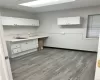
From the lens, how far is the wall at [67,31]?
466 cm

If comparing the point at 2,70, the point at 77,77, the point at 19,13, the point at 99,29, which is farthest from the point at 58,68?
the point at 19,13

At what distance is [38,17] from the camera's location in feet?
20.4

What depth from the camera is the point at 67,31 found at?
527cm

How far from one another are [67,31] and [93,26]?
1394 millimetres

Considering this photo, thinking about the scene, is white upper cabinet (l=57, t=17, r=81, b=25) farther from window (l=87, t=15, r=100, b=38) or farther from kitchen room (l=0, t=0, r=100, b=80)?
window (l=87, t=15, r=100, b=38)

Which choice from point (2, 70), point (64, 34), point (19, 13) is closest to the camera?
point (2, 70)

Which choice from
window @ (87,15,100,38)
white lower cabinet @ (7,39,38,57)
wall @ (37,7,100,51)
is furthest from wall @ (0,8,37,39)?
window @ (87,15,100,38)

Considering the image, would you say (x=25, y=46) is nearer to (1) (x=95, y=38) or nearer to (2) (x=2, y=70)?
(2) (x=2, y=70)

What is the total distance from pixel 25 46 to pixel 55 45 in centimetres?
206

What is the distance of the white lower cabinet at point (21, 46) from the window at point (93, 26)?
9.89 ft

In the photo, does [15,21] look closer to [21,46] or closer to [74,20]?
[21,46]

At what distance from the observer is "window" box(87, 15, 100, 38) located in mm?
4497

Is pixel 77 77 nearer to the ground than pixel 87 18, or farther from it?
nearer to the ground

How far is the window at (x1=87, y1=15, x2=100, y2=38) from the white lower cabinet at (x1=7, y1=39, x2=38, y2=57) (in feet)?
9.89
